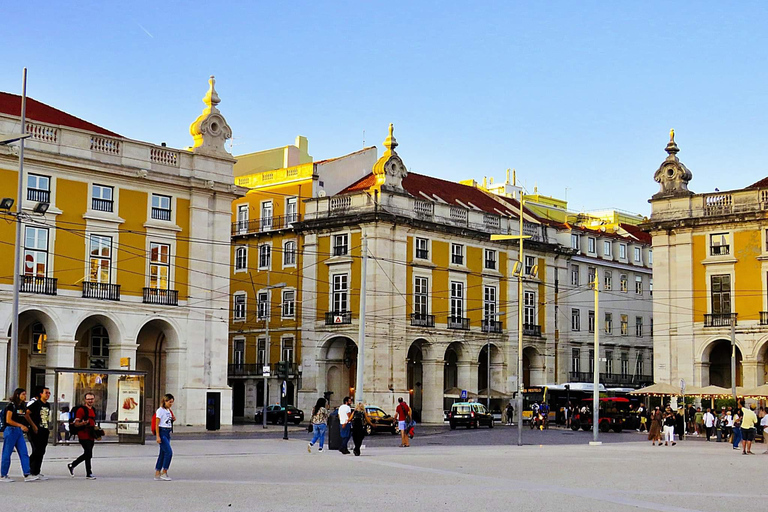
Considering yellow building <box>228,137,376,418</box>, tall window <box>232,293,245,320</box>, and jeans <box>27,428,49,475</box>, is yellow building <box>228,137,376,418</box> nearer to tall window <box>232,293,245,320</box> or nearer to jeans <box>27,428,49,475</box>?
tall window <box>232,293,245,320</box>

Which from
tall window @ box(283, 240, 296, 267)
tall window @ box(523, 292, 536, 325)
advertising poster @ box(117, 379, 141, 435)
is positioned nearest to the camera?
advertising poster @ box(117, 379, 141, 435)

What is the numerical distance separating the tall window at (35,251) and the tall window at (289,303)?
26.5 metres

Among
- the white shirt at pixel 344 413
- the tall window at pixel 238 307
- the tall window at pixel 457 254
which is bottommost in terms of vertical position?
the white shirt at pixel 344 413

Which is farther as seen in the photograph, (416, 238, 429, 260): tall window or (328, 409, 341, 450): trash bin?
(416, 238, 429, 260): tall window

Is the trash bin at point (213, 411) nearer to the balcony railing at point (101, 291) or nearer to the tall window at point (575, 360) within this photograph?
the balcony railing at point (101, 291)

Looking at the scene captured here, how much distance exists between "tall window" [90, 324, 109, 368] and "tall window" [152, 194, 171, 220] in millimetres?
5878

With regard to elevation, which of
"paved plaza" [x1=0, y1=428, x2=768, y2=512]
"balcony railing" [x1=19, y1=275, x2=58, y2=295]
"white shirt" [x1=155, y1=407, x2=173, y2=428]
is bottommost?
"paved plaza" [x1=0, y1=428, x2=768, y2=512]

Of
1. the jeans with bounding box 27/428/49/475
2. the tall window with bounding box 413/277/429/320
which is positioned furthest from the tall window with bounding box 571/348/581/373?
the jeans with bounding box 27/428/49/475

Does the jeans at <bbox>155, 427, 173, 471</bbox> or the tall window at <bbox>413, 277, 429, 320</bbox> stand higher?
the tall window at <bbox>413, 277, 429, 320</bbox>

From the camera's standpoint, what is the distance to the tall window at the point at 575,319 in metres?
82.4

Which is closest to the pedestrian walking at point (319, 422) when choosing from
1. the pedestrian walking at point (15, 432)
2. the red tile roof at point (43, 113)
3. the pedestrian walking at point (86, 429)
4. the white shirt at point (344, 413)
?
the white shirt at point (344, 413)

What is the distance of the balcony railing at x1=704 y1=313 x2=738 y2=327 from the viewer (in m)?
62.2

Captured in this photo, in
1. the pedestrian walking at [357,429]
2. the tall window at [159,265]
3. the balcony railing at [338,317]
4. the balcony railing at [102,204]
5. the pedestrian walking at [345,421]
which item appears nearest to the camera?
the pedestrian walking at [357,429]

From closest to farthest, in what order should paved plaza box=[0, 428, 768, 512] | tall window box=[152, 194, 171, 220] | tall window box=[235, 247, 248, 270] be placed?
paved plaza box=[0, 428, 768, 512], tall window box=[152, 194, 171, 220], tall window box=[235, 247, 248, 270]
